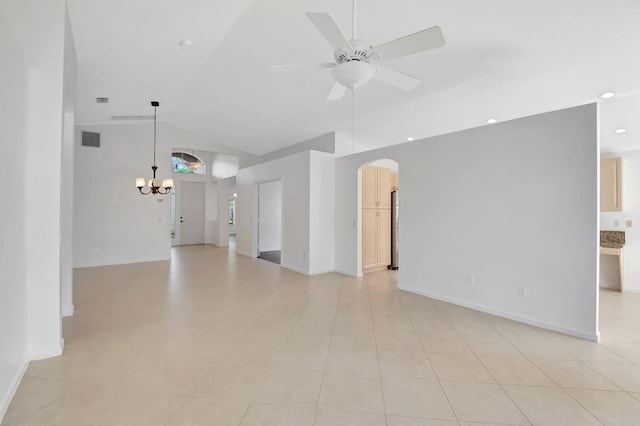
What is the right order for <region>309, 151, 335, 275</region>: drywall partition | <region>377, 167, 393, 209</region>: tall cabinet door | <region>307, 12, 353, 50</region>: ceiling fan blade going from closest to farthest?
<region>307, 12, 353, 50</region>: ceiling fan blade, <region>309, 151, 335, 275</region>: drywall partition, <region>377, 167, 393, 209</region>: tall cabinet door

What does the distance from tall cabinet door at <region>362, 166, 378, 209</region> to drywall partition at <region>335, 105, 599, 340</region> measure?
1157mm

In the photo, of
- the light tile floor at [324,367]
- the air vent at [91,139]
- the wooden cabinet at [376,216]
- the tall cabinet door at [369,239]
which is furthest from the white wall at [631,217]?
the air vent at [91,139]

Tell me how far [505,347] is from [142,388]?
3.11m

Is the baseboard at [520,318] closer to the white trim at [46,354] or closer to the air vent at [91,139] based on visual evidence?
the white trim at [46,354]

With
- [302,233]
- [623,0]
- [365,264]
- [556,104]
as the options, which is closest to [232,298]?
[302,233]

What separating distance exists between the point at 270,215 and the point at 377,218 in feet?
14.5

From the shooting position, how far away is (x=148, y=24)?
338cm

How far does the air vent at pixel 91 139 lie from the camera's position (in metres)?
6.72

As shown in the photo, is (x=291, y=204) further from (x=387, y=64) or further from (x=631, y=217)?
(x=631, y=217)

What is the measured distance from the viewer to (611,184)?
4.88 m

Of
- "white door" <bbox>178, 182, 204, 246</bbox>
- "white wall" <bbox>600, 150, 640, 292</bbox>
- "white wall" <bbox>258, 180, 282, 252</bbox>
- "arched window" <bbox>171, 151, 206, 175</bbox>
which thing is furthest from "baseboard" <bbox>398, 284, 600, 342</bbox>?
"arched window" <bbox>171, 151, 206, 175</bbox>

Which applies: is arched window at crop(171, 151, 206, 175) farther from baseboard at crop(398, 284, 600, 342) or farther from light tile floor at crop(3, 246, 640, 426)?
baseboard at crop(398, 284, 600, 342)

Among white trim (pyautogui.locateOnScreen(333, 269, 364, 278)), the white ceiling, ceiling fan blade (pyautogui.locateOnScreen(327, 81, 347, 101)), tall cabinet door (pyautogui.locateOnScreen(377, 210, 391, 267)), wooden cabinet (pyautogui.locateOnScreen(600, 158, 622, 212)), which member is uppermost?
the white ceiling

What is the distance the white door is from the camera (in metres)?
10.6
